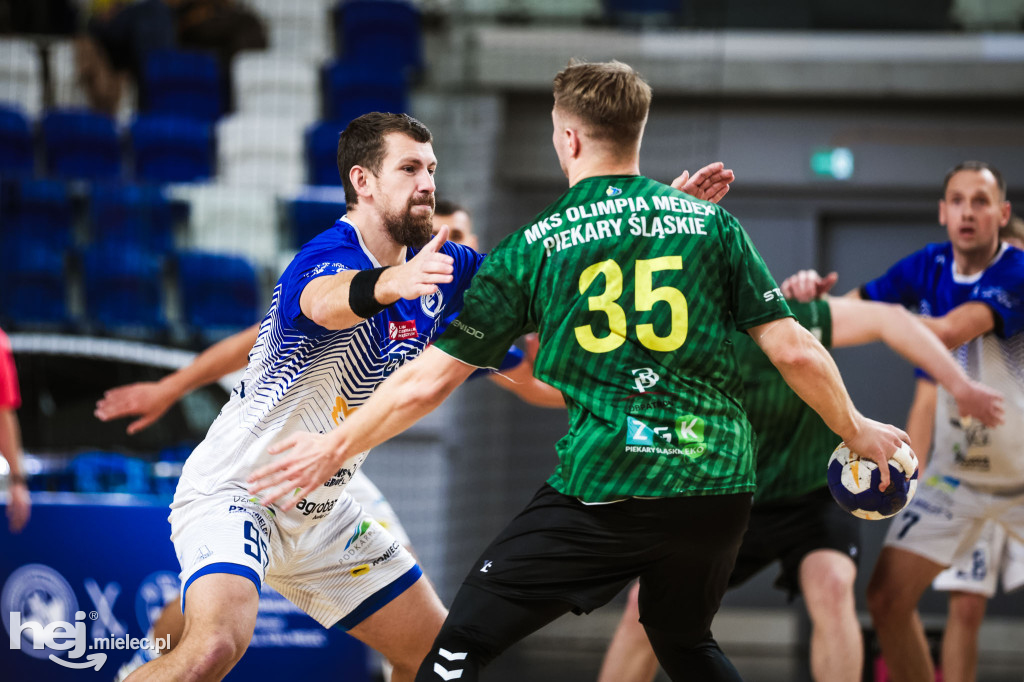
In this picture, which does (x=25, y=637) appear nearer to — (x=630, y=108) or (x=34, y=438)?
(x=34, y=438)

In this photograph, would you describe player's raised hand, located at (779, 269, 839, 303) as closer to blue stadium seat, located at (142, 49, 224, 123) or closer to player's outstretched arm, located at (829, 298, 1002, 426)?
player's outstretched arm, located at (829, 298, 1002, 426)

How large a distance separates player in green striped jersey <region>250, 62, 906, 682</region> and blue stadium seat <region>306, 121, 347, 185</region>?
6094mm

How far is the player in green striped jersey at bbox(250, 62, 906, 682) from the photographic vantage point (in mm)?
2965

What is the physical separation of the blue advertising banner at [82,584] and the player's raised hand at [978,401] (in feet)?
11.3

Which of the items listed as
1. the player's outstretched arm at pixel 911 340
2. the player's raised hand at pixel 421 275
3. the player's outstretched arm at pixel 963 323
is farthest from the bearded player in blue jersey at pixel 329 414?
the player's outstretched arm at pixel 963 323

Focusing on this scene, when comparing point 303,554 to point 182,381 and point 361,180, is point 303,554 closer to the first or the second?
point 182,381

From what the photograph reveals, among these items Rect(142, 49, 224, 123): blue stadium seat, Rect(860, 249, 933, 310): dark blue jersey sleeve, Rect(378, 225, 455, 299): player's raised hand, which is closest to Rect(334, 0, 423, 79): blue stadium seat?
Rect(142, 49, 224, 123): blue stadium seat

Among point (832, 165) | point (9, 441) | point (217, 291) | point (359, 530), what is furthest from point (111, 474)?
point (832, 165)

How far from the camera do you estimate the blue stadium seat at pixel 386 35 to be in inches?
381

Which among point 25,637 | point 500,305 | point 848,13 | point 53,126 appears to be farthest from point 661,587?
point 53,126

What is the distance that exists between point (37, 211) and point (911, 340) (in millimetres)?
6454

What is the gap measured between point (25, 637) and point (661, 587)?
3709 millimetres

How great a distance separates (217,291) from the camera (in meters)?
7.79

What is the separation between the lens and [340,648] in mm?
5695
